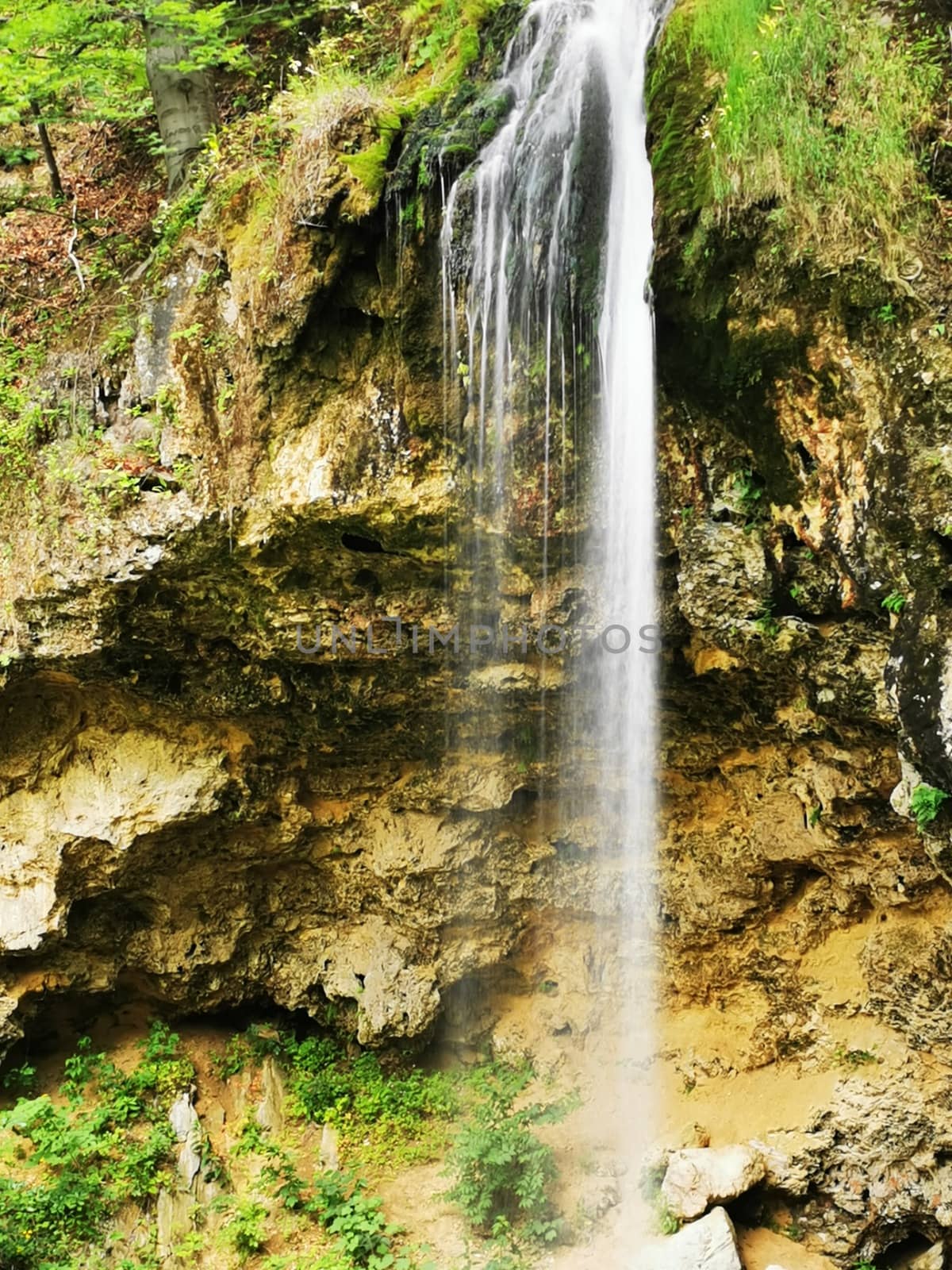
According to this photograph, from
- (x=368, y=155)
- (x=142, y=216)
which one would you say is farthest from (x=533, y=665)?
(x=142, y=216)

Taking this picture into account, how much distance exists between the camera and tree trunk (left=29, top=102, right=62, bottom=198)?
28.3ft

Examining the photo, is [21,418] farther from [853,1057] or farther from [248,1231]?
[853,1057]

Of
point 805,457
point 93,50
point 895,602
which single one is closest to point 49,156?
point 93,50

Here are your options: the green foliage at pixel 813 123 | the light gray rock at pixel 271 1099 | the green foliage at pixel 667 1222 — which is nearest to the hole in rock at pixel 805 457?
the green foliage at pixel 813 123

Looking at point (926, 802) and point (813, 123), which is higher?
point (813, 123)

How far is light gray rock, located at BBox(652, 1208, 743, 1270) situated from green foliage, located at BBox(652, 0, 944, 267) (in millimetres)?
5803

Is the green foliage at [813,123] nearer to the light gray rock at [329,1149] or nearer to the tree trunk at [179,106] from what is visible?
the tree trunk at [179,106]

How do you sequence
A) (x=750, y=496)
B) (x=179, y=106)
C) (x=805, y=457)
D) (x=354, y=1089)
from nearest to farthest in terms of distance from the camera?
(x=805, y=457)
(x=750, y=496)
(x=179, y=106)
(x=354, y=1089)

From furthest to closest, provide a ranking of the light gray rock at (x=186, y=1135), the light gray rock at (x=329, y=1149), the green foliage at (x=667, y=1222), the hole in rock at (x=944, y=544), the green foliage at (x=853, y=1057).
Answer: the light gray rock at (x=329, y=1149), the light gray rock at (x=186, y=1135), the green foliage at (x=853, y=1057), the green foliage at (x=667, y=1222), the hole in rock at (x=944, y=544)

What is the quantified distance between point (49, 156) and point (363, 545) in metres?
5.42

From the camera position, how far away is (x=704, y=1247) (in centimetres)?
595

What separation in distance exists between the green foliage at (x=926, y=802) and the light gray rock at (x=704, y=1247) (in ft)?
10.5

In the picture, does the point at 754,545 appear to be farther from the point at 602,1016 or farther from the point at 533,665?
the point at 602,1016

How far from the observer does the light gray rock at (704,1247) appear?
5.87 m
